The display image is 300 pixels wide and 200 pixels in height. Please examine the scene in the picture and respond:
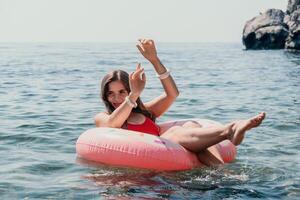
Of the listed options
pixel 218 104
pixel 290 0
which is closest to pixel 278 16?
pixel 290 0

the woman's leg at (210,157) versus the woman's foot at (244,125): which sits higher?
the woman's foot at (244,125)

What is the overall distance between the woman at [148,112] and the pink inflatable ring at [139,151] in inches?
6.4

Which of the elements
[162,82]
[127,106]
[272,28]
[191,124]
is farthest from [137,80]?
[272,28]

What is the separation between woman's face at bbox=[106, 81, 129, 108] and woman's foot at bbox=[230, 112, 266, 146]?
1.68 meters

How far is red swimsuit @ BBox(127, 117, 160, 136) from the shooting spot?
7113 millimetres

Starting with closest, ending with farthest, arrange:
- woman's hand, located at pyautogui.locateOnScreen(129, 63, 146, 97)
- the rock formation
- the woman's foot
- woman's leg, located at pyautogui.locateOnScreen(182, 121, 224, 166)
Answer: the woman's foot
woman's hand, located at pyautogui.locateOnScreen(129, 63, 146, 97)
woman's leg, located at pyautogui.locateOnScreen(182, 121, 224, 166)
the rock formation

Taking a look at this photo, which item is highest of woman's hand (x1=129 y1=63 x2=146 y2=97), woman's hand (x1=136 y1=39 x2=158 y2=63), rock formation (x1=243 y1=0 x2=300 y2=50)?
woman's hand (x1=136 y1=39 x2=158 y2=63)

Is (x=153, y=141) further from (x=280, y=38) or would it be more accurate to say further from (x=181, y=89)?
(x=280, y=38)

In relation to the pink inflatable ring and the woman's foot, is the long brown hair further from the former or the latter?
the woman's foot

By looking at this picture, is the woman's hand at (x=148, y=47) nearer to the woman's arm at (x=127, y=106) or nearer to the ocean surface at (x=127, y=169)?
the woman's arm at (x=127, y=106)

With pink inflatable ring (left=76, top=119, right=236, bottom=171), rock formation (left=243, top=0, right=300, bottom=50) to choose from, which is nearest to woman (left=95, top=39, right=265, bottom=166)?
pink inflatable ring (left=76, top=119, right=236, bottom=171)

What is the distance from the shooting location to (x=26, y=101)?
48.6 feet

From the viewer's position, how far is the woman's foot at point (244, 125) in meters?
5.56

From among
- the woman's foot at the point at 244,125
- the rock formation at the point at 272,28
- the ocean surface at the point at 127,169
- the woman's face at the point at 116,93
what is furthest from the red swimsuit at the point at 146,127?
the rock formation at the point at 272,28
